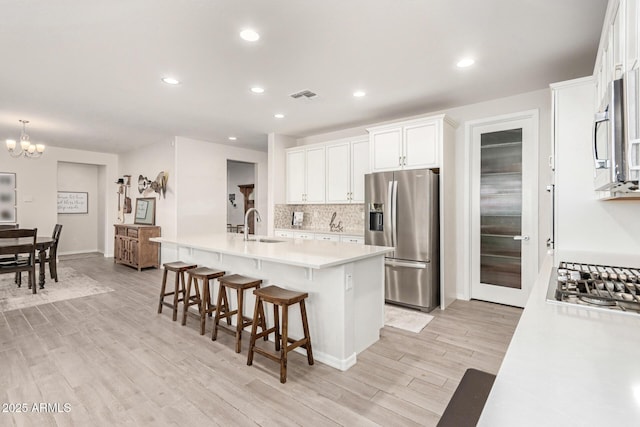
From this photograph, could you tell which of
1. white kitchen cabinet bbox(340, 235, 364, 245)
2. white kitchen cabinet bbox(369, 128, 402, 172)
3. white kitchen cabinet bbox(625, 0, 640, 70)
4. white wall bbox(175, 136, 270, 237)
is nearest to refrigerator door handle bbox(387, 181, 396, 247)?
white kitchen cabinet bbox(369, 128, 402, 172)

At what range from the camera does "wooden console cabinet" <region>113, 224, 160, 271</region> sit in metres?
6.20

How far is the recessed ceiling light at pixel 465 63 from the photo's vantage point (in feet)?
9.63

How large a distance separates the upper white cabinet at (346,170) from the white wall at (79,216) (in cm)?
707

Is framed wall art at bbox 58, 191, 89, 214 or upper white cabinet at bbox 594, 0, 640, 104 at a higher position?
upper white cabinet at bbox 594, 0, 640, 104

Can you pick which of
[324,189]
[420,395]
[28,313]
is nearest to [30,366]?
[28,313]

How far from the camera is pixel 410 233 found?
3.92 m

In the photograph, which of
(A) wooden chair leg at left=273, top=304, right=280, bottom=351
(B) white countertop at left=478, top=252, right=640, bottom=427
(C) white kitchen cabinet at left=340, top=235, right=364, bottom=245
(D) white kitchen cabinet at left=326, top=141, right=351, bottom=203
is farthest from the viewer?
(D) white kitchen cabinet at left=326, top=141, right=351, bottom=203

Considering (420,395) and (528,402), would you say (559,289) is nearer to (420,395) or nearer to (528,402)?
(528,402)

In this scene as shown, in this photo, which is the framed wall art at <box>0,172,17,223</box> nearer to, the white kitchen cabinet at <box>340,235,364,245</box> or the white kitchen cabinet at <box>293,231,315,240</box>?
the white kitchen cabinet at <box>293,231,315,240</box>

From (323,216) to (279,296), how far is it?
3.41m

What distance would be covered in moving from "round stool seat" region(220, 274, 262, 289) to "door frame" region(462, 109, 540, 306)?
286 cm

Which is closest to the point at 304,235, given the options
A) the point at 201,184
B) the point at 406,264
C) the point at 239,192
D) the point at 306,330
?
the point at 406,264

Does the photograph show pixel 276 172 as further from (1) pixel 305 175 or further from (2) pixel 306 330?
(2) pixel 306 330

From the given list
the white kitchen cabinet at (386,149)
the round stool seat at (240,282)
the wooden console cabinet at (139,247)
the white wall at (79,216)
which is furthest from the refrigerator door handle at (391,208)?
the white wall at (79,216)
